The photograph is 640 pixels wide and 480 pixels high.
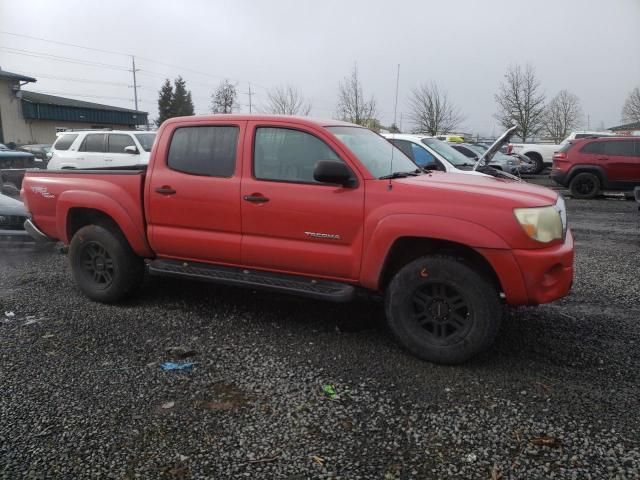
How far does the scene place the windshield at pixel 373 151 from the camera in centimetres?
422

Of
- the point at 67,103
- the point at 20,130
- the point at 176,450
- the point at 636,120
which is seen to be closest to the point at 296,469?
the point at 176,450

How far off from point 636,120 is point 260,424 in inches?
2457

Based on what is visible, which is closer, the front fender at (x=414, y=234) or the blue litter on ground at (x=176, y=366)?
the front fender at (x=414, y=234)

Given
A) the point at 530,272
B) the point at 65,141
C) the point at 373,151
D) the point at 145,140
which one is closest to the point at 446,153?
the point at 373,151

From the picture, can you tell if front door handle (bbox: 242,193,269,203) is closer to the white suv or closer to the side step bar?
the side step bar

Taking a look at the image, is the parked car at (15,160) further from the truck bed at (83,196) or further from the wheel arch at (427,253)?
the wheel arch at (427,253)

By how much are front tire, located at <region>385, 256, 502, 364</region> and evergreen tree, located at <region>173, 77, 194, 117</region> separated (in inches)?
2551

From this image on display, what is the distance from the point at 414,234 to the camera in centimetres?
371

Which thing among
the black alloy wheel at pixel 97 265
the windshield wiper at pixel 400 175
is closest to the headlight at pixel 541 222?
the windshield wiper at pixel 400 175

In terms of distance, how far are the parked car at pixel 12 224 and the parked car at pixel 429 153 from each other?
18.3ft

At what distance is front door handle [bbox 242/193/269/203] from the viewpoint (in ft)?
13.9

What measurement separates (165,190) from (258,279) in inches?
45.9

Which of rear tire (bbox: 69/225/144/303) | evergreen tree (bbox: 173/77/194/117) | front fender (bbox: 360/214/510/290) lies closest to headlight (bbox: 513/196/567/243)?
front fender (bbox: 360/214/510/290)

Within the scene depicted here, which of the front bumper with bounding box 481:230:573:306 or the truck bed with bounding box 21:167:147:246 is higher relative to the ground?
the truck bed with bounding box 21:167:147:246
